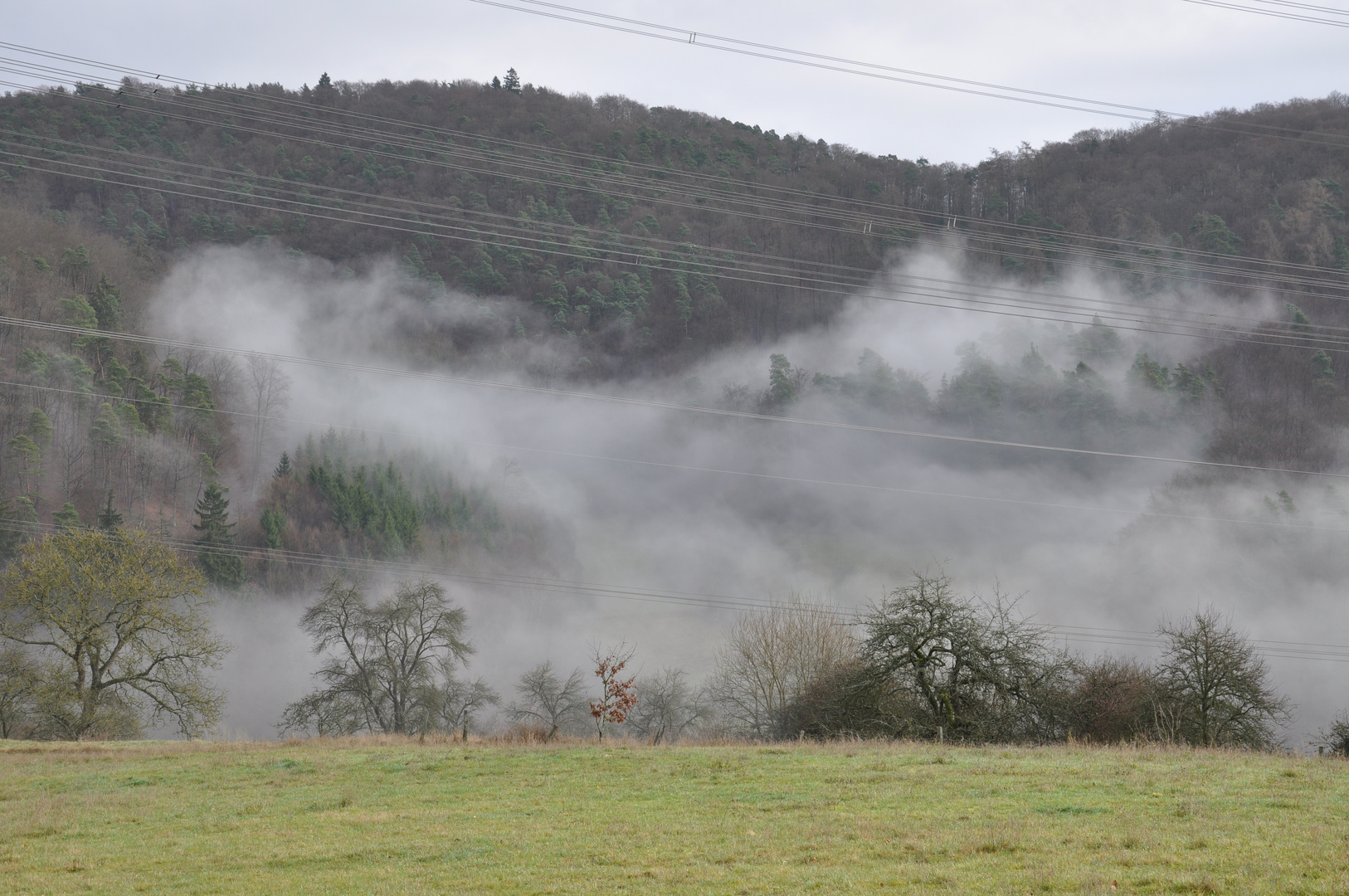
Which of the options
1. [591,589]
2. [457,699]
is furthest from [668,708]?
[591,589]

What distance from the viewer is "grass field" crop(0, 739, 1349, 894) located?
37.8 feet

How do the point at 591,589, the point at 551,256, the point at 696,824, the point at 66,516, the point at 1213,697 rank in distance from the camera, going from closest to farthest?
the point at 696,824 → the point at 1213,697 → the point at 66,516 → the point at 591,589 → the point at 551,256

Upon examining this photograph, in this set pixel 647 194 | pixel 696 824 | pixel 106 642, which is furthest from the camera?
pixel 647 194

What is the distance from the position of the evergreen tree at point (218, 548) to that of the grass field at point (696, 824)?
285 ft

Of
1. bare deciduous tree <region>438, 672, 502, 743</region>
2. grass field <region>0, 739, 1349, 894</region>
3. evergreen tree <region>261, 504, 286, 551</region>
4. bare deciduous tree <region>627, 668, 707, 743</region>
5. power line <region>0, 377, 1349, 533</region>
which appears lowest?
bare deciduous tree <region>627, 668, 707, 743</region>

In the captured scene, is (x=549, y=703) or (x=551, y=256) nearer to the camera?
(x=549, y=703)

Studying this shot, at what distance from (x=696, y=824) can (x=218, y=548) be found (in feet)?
326

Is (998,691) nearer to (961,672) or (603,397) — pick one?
(961,672)

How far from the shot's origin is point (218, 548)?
101625mm

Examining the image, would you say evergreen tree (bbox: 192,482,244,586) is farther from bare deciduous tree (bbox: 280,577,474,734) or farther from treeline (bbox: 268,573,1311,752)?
treeline (bbox: 268,573,1311,752)

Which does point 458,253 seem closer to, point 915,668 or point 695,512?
point 695,512

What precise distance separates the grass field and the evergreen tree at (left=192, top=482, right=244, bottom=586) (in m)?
86.9

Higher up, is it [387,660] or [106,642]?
[106,642]

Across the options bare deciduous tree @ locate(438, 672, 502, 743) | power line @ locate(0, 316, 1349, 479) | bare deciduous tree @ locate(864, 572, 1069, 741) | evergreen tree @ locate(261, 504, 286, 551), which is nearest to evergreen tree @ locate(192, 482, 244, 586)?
evergreen tree @ locate(261, 504, 286, 551)
